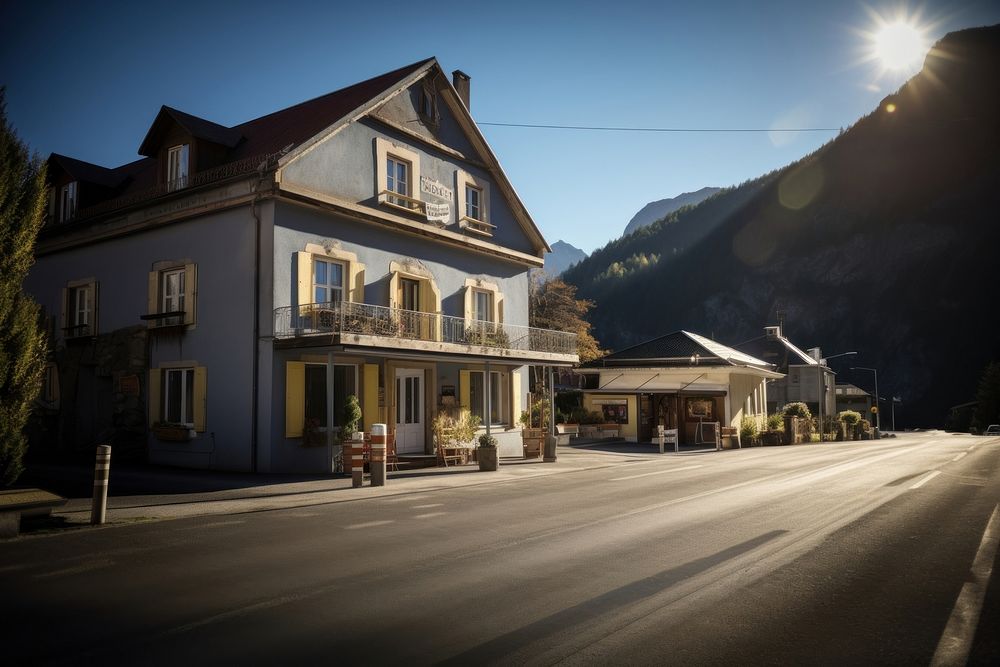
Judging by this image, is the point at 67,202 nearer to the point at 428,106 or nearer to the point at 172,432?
the point at 172,432

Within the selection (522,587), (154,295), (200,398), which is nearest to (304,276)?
(200,398)

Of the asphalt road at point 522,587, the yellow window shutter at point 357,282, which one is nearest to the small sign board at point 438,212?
the yellow window shutter at point 357,282

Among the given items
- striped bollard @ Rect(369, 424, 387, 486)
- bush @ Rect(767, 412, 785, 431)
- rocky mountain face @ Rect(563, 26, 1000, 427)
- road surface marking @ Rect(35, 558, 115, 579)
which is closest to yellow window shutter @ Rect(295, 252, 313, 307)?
striped bollard @ Rect(369, 424, 387, 486)

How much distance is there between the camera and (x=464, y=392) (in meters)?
22.7

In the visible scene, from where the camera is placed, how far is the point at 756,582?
621 centimetres

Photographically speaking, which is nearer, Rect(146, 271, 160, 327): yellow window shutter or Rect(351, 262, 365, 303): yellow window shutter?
Rect(351, 262, 365, 303): yellow window shutter

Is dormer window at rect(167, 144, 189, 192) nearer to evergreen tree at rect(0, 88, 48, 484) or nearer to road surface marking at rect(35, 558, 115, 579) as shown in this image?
evergreen tree at rect(0, 88, 48, 484)

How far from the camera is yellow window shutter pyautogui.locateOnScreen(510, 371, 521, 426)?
2456 cm

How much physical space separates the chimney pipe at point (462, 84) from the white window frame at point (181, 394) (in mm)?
12829

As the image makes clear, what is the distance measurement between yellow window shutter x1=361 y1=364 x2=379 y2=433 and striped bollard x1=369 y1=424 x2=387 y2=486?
173 inches

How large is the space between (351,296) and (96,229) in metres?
8.32

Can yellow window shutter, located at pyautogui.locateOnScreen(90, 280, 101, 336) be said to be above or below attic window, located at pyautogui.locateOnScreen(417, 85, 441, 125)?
below

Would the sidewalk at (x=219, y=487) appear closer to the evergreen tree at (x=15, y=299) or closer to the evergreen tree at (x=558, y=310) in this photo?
the evergreen tree at (x=15, y=299)

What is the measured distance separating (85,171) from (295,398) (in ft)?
37.4
